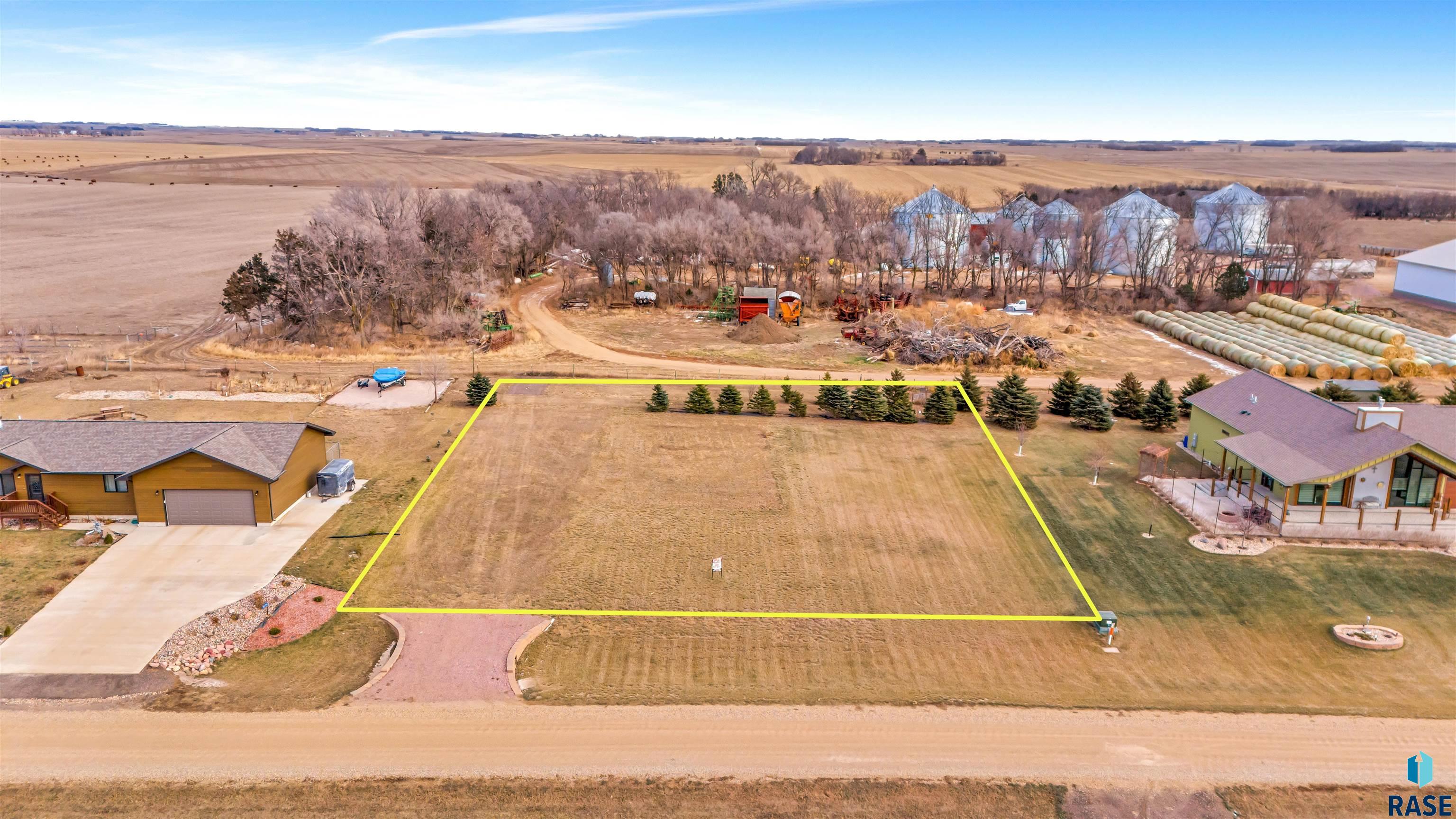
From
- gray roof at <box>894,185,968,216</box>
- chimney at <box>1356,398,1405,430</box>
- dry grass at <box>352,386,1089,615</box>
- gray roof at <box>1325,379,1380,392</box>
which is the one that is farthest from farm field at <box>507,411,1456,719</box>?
gray roof at <box>894,185,968,216</box>

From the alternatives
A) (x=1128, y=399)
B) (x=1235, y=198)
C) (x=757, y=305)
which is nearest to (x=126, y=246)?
(x=757, y=305)

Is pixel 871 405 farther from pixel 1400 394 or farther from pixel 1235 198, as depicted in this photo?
pixel 1235 198

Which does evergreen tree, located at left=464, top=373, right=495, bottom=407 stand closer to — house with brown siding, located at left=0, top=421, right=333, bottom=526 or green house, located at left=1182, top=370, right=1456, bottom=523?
house with brown siding, located at left=0, top=421, right=333, bottom=526

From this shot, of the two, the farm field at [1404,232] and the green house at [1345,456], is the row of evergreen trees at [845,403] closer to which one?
the green house at [1345,456]

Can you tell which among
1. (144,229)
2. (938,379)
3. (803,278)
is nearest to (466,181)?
(144,229)

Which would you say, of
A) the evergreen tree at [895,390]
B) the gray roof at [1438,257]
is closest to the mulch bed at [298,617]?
the evergreen tree at [895,390]
